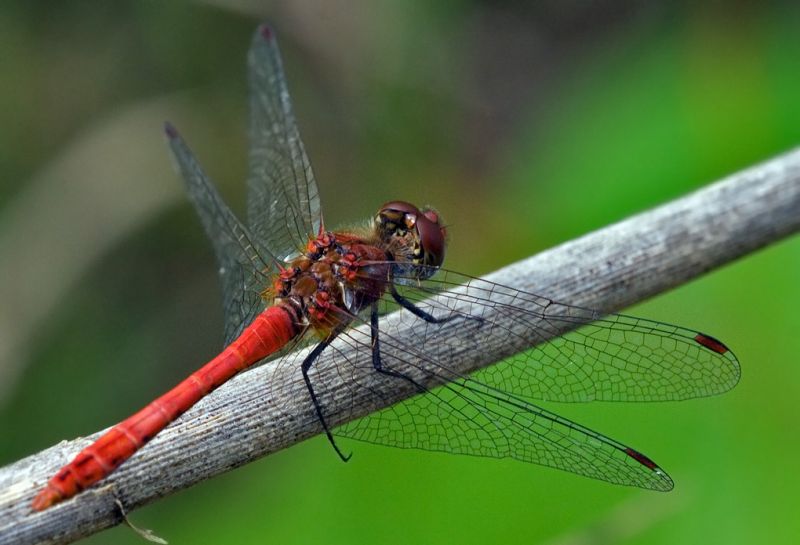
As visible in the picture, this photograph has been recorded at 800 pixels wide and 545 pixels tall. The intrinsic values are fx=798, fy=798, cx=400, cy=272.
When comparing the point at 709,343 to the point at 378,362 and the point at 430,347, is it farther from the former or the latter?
the point at 378,362

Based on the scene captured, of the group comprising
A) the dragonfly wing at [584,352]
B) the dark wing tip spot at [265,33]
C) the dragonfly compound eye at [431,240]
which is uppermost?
the dark wing tip spot at [265,33]

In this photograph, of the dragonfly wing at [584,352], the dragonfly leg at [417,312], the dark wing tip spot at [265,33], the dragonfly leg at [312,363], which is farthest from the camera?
the dark wing tip spot at [265,33]

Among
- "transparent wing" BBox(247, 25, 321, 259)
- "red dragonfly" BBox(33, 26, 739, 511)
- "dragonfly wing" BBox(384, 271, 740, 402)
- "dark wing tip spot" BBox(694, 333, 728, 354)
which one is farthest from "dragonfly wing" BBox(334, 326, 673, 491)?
"transparent wing" BBox(247, 25, 321, 259)

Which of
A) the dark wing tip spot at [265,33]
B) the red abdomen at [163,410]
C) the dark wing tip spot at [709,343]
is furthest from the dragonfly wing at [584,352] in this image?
the dark wing tip spot at [265,33]

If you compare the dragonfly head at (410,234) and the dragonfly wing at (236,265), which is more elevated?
the dragonfly head at (410,234)

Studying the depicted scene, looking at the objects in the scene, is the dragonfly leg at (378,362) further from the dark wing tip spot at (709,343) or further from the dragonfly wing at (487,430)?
the dark wing tip spot at (709,343)

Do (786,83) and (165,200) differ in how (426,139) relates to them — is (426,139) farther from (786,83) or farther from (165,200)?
(786,83)

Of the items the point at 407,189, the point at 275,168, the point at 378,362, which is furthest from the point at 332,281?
the point at 407,189
